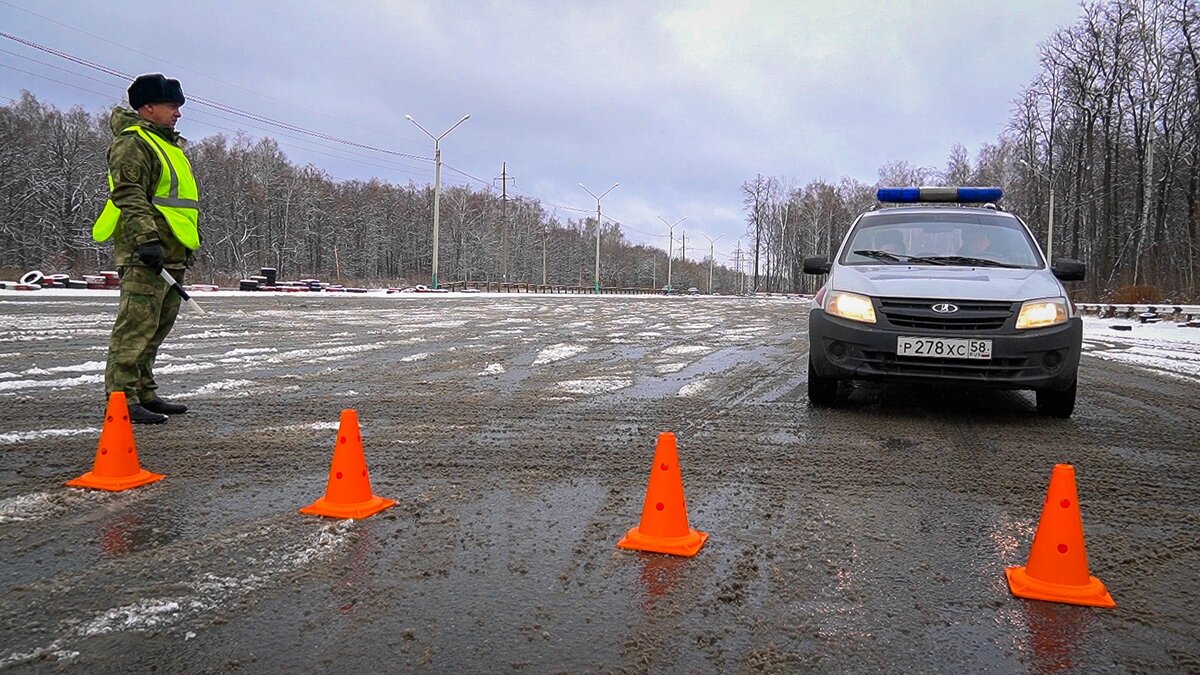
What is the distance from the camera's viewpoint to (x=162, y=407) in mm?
5375

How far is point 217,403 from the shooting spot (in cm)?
605

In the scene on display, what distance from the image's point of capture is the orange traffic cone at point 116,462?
12.3 feet

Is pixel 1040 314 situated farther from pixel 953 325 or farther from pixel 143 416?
pixel 143 416

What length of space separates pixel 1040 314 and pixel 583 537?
4.06 metres

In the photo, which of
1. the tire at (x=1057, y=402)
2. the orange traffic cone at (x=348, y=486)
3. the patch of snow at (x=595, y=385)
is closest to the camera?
the orange traffic cone at (x=348, y=486)

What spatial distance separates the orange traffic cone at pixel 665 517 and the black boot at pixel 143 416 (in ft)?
12.1

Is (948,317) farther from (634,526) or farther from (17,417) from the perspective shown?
(17,417)

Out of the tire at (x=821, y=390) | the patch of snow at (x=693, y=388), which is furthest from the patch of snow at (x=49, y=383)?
the tire at (x=821, y=390)

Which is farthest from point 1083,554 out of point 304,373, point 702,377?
point 304,373

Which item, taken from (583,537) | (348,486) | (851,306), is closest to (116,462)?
(348,486)

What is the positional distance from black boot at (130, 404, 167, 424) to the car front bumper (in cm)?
487

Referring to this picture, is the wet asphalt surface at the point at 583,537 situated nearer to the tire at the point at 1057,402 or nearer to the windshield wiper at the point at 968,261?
the tire at the point at 1057,402

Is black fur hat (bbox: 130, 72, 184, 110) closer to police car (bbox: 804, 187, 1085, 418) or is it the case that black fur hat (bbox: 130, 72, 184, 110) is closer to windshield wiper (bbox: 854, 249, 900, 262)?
police car (bbox: 804, 187, 1085, 418)

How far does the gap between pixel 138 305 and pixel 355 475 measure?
2659 millimetres
